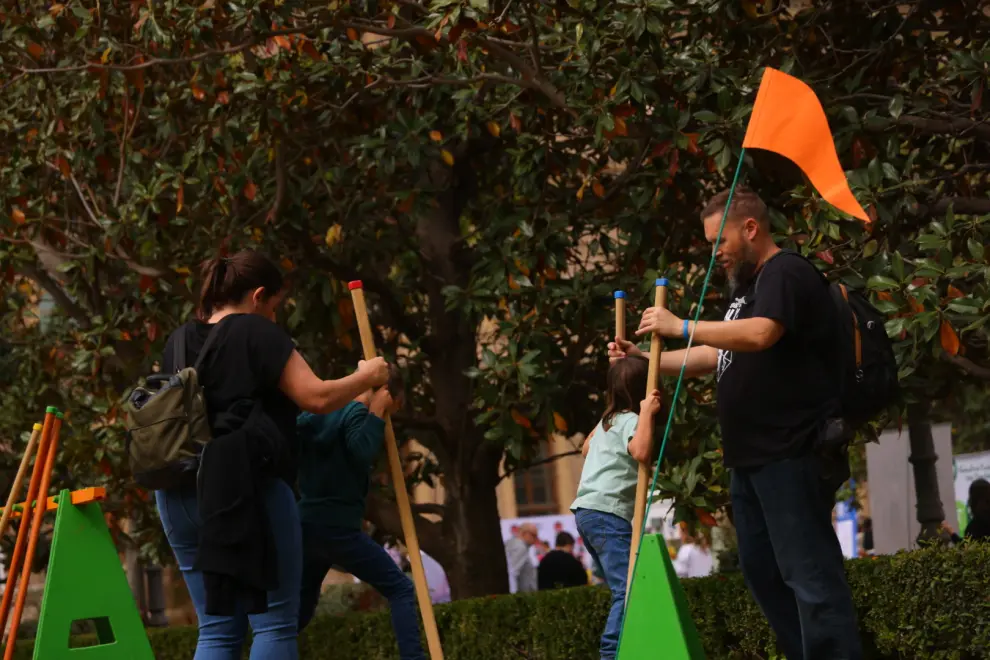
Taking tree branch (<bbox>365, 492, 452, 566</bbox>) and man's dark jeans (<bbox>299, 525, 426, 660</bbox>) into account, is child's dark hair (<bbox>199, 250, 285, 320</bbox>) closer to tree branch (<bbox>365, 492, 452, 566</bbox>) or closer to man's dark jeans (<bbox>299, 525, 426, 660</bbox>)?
man's dark jeans (<bbox>299, 525, 426, 660</bbox>)

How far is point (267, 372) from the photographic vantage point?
5.01m

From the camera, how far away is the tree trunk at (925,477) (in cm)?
1074

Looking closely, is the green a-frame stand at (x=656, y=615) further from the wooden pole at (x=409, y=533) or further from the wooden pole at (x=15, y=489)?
the wooden pole at (x=15, y=489)

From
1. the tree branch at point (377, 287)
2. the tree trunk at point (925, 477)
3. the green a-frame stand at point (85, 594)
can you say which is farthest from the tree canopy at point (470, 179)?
the green a-frame stand at point (85, 594)

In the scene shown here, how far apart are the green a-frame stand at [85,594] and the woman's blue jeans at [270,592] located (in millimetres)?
1347

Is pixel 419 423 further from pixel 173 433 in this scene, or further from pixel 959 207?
pixel 173 433

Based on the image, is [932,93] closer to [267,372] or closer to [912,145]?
[912,145]

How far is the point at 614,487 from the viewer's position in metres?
6.79

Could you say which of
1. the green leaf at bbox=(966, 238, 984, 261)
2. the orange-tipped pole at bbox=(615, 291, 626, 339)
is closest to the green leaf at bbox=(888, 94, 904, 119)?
the green leaf at bbox=(966, 238, 984, 261)

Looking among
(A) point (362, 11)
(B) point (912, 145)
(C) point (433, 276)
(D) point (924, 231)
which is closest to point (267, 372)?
(D) point (924, 231)

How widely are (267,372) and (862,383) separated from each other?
6.80 feet

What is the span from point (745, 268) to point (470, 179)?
6511 mm

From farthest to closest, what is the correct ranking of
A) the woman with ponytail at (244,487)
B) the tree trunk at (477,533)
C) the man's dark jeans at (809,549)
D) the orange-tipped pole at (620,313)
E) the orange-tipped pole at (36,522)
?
the tree trunk at (477,533)
the orange-tipped pole at (36,522)
the orange-tipped pole at (620,313)
the man's dark jeans at (809,549)
the woman with ponytail at (244,487)

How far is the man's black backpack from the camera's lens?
5.12m
